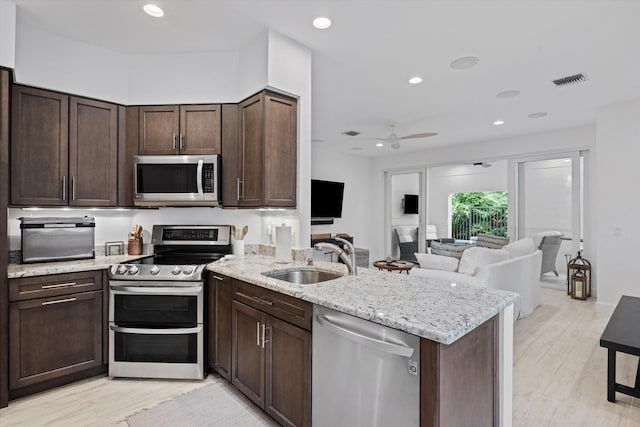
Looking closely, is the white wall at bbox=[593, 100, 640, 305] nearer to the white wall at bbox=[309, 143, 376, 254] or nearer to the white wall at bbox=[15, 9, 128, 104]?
the white wall at bbox=[309, 143, 376, 254]

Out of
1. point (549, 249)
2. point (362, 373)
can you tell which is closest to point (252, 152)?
point (362, 373)

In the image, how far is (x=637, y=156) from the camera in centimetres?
403

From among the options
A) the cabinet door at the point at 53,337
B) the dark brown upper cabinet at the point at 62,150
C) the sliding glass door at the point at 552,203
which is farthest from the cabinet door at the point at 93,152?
the sliding glass door at the point at 552,203

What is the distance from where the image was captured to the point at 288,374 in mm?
1844

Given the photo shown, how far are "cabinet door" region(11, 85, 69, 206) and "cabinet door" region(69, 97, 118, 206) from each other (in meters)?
0.06

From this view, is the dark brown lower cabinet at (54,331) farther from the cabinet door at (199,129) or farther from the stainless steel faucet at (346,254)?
the stainless steel faucet at (346,254)

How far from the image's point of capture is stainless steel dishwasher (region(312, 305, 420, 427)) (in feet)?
4.22

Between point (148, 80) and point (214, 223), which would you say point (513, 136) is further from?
point (148, 80)

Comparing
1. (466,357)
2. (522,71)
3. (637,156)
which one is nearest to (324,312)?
(466,357)

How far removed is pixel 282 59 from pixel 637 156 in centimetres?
457

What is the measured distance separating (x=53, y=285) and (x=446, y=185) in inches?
283

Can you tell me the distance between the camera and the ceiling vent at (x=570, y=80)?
3419 mm

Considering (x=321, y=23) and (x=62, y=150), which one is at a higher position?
(x=321, y=23)

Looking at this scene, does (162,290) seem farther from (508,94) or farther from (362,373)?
(508,94)
